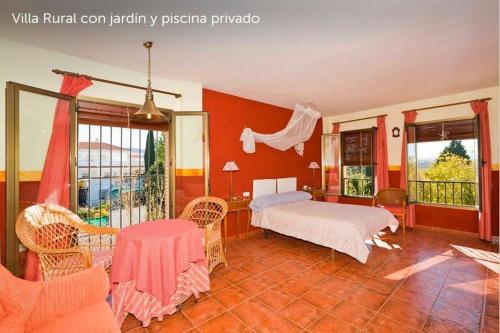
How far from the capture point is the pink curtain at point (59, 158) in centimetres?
277

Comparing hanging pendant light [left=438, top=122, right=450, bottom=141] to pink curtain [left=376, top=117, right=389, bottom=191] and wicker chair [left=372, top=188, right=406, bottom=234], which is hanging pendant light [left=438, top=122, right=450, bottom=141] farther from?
wicker chair [left=372, top=188, right=406, bottom=234]

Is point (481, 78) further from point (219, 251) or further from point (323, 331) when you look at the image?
point (219, 251)

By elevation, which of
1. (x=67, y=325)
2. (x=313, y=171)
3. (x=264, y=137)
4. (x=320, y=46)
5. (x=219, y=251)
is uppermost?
(x=320, y=46)

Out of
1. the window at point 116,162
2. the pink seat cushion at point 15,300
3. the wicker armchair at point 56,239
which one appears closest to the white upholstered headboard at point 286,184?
the window at point 116,162

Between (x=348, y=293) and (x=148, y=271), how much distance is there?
2.06 metres

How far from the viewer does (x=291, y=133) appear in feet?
14.7

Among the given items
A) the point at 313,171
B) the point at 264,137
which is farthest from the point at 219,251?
the point at 313,171

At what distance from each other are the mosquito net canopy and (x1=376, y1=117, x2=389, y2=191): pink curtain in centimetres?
202

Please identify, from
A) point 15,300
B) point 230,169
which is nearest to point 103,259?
point 15,300

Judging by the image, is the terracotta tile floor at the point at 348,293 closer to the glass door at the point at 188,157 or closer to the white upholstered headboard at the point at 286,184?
the glass door at the point at 188,157

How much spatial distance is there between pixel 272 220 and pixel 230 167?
1157 mm

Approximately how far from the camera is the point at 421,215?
197 inches

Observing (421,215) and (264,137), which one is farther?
(421,215)

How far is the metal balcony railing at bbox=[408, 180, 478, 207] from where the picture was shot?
499 centimetres
